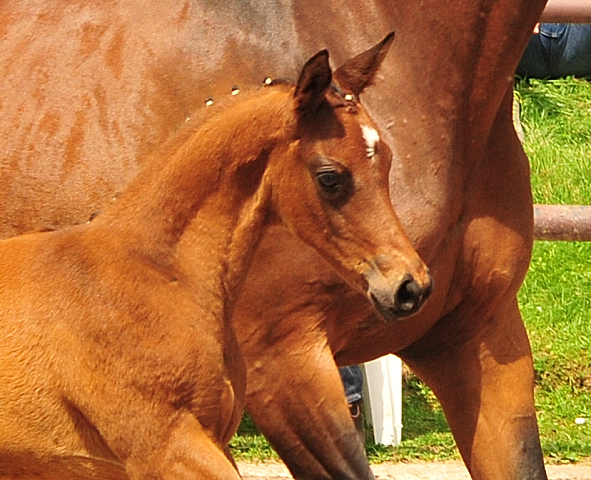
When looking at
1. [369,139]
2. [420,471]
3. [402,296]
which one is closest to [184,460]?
[402,296]

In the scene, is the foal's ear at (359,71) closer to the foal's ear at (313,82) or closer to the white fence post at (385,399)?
the foal's ear at (313,82)

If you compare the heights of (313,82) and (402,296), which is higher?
(313,82)

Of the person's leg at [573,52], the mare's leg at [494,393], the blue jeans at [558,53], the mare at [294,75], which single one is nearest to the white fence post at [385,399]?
the mare's leg at [494,393]

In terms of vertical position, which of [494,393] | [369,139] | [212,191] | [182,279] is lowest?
[494,393]

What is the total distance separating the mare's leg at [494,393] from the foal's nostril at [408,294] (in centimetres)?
81

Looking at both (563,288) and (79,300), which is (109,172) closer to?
(79,300)

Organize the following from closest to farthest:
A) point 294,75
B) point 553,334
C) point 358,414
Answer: point 294,75
point 358,414
point 553,334

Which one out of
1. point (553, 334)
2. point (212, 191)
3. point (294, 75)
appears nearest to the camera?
point (212, 191)

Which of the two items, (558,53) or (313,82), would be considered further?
(558,53)

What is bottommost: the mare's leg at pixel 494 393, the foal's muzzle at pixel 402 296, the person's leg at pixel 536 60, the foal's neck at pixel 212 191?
the person's leg at pixel 536 60

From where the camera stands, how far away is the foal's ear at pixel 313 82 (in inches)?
96.8

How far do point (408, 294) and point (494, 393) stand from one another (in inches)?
36.8

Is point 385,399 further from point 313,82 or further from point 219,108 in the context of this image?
point 313,82

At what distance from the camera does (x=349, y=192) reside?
2.52m
